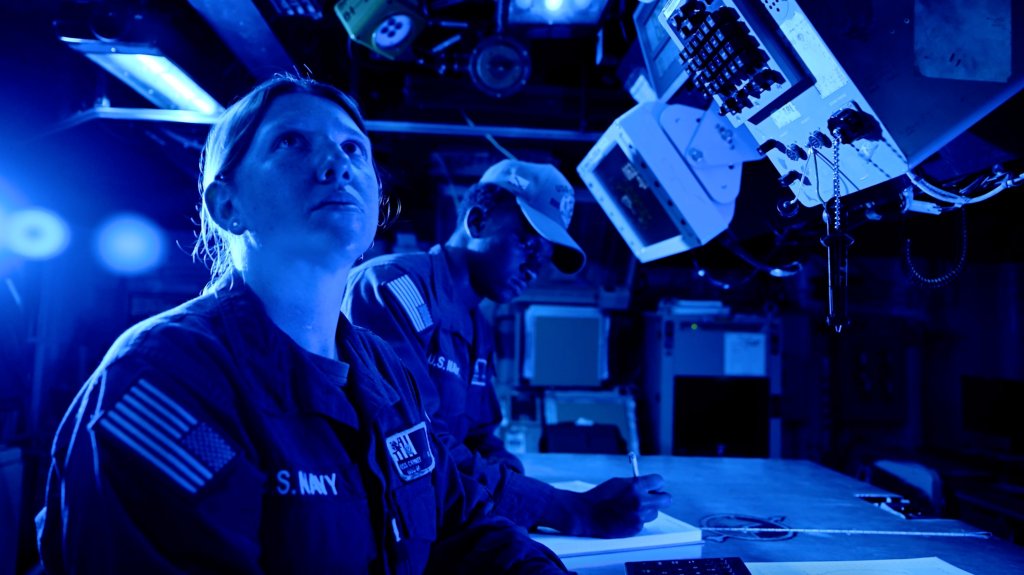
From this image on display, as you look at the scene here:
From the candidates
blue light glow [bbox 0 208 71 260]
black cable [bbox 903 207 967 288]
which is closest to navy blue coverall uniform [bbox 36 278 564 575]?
black cable [bbox 903 207 967 288]

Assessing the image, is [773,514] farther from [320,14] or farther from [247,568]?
[320,14]

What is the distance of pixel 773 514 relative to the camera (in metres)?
1.78

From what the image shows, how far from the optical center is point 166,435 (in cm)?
76

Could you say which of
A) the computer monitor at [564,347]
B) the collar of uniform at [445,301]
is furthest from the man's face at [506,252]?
the computer monitor at [564,347]

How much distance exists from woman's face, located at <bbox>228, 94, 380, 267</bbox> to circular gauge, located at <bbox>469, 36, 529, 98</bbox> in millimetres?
1581

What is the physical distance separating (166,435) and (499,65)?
2.16 meters

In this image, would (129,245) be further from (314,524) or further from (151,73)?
(314,524)

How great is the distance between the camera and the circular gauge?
257 cm

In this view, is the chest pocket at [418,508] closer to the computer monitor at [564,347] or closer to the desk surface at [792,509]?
the desk surface at [792,509]

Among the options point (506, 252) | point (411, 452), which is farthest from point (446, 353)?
point (411, 452)

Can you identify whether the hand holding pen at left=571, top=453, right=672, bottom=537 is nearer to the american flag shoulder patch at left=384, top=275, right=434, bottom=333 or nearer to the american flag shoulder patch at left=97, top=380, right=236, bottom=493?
the american flag shoulder patch at left=384, top=275, right=434, bottom=333

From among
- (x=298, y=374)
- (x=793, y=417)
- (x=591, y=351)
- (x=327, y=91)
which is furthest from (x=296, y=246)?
(x=793, y=417)

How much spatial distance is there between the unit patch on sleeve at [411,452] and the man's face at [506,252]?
918 millimetres

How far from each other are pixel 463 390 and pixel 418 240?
2.56 metres
